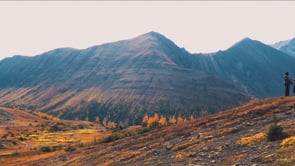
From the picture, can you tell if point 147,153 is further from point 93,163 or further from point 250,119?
point 250,119

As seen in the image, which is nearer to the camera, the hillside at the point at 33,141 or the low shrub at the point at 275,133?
the low shrub at the point at 275,133

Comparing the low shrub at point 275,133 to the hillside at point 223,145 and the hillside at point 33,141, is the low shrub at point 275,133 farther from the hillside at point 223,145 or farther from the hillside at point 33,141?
the hillside at point 33,141

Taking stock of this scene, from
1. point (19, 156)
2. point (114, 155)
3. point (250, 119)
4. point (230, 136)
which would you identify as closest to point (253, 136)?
point (230, 136)

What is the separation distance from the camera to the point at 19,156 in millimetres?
78812

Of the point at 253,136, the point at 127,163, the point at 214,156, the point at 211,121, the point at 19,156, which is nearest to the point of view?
the point at 214,156

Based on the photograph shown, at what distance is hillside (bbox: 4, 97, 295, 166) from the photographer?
Answer: 2339cm

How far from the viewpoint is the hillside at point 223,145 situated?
2339 centimetres

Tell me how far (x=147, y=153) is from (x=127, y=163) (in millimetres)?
2586

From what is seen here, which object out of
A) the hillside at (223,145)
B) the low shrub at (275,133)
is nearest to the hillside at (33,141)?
the hillside at (223,145)

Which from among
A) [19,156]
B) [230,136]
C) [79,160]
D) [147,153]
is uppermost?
[230,136]

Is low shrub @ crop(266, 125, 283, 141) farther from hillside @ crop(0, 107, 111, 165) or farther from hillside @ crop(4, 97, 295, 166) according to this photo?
hillside @ crop(0, 107, 111, 165)

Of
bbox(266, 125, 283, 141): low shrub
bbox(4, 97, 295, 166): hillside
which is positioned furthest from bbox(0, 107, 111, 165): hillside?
bbox(266, 125, 283, 141): low shrub

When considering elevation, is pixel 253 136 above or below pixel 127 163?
above

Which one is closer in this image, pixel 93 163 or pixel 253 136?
pixel 253 136
